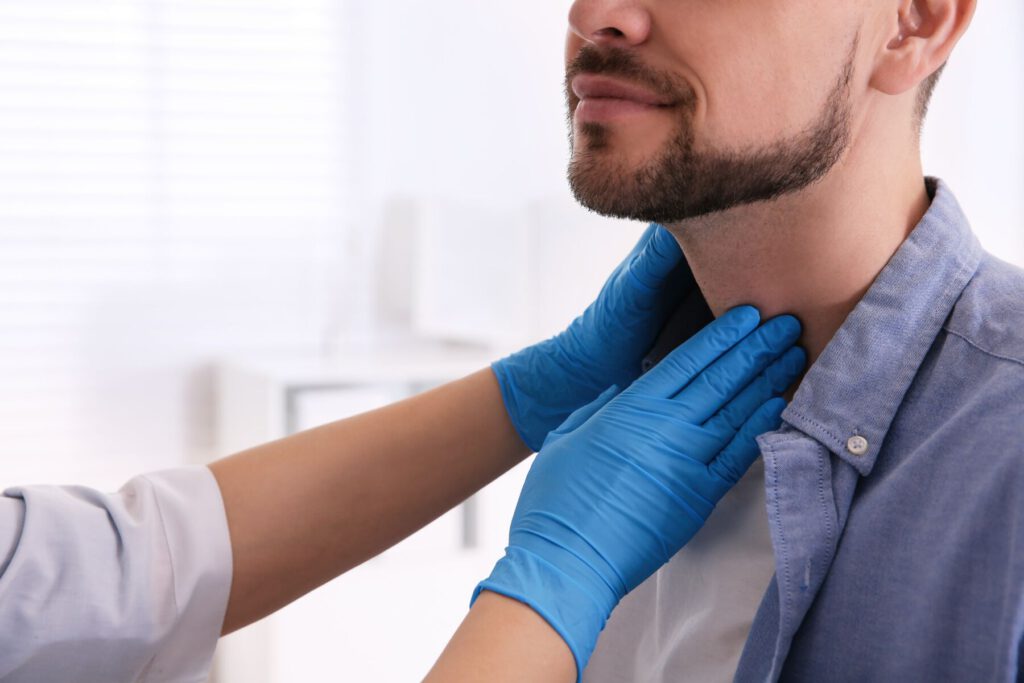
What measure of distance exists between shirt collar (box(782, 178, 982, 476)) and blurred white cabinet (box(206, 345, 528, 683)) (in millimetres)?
1597

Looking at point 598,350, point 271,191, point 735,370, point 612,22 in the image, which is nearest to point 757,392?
point 735,370

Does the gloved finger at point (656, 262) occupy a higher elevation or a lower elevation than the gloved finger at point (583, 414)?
higher

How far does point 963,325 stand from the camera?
2.91ft

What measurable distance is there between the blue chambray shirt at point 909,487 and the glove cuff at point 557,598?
129 mm

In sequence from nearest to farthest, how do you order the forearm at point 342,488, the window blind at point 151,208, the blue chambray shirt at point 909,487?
1. the blue chambray shirt at point 909,487
2. the forearm at point 342,488
3. the window blind at point 151,208

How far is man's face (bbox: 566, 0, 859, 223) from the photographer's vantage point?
0.94 metres

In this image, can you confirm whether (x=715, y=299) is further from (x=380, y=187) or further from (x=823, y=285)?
(x=380, y=187)

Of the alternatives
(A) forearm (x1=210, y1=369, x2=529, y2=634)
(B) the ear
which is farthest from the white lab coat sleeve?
(B) the ear

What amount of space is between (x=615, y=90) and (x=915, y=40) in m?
0.28

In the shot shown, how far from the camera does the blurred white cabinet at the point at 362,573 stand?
238cm

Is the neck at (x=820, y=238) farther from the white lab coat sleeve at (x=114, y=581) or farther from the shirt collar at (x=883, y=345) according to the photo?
the white lab coat sleeve at (x=114, y=581)

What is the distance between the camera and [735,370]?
98 cm

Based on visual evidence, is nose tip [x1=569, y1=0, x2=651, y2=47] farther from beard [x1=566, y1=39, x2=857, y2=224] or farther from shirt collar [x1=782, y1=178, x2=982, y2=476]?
shirt collar [x1=782, y1=178, x2=982, y2=476]

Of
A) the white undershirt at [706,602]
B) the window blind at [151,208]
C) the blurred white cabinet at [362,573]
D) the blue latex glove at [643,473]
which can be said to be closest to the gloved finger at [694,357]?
the blue latex glove at [643,473]
